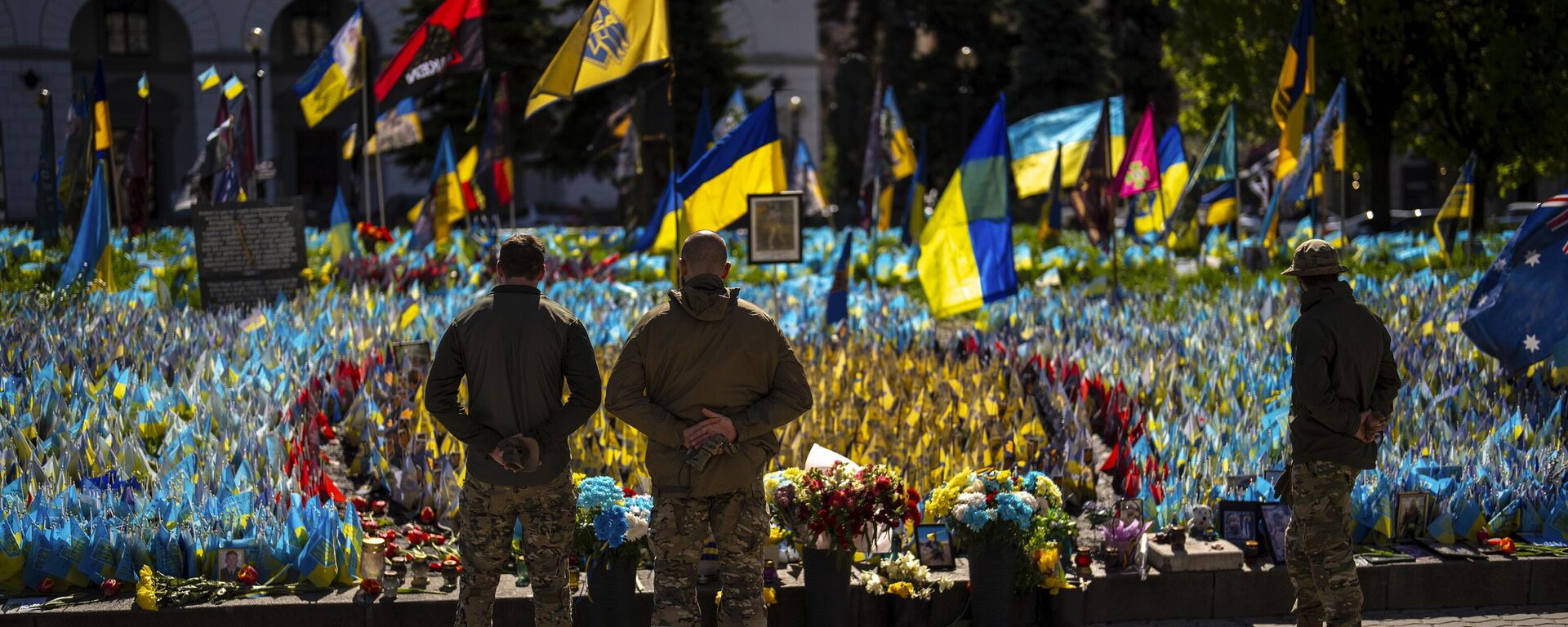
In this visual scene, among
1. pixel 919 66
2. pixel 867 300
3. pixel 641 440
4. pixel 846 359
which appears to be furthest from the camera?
pixel 919 66

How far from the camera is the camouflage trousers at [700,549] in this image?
17.4ft

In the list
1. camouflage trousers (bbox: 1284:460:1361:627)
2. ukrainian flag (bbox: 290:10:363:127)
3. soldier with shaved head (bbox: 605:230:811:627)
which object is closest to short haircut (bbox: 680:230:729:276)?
soldier with shaved head (bbox: 605:230:811:627)

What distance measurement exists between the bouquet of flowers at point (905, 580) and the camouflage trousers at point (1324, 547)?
1.37 metres

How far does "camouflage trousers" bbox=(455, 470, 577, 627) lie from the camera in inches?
210

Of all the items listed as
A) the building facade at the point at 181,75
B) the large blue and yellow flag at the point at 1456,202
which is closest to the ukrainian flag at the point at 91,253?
the large blue and yellow flag at the point at 1456,202

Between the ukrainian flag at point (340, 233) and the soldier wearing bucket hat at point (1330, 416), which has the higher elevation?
the ukrainian flag at point (340, 233)

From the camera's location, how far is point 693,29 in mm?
37750

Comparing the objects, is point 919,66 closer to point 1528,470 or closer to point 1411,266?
point 1411,266

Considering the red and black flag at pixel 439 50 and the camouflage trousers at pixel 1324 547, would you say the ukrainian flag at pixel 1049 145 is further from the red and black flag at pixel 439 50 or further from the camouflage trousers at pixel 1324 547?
the camouflage trousers at pixel 1324 547

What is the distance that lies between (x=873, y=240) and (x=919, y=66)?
88.8 feet

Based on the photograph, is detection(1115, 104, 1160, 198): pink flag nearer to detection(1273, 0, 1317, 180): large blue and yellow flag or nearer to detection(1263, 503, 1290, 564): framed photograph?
detection(1273, 0, 1317, 180): large blue and yellow flag

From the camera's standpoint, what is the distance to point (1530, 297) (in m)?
8.62

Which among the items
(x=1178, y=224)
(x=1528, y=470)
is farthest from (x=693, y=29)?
(x=1528, y=470)

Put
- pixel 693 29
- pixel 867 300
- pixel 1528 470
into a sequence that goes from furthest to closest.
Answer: pixel 693 29
pixel 867 300
pixel 1528 470
